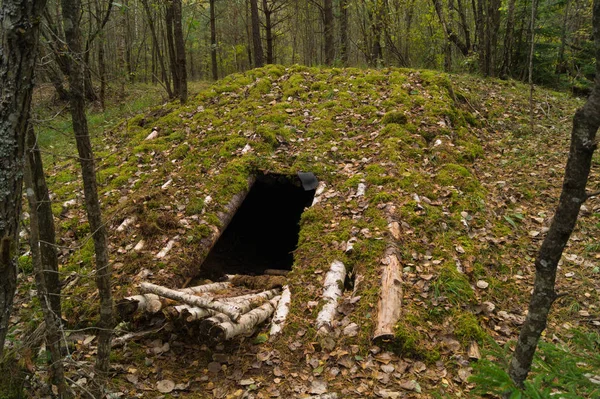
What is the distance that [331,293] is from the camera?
13.7 feet

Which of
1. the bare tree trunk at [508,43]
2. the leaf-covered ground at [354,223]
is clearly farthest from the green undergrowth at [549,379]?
the bare tree trunk at [508,43]

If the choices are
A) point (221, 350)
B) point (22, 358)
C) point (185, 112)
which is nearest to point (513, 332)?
point (221, 350)

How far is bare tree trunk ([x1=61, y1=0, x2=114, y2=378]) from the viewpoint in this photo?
8.97ft

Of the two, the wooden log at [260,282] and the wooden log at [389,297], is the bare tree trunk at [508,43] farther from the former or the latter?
the wooden log at [260,282]

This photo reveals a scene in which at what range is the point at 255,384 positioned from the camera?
3.39 metres

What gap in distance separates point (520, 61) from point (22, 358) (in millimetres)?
14525

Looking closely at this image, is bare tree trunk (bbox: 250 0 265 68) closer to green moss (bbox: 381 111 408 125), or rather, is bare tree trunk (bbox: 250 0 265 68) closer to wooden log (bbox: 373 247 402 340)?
green moss (bbox: 381 111 408 125)

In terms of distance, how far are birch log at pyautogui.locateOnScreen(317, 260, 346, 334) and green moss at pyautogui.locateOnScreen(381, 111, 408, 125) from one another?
3646 millimetres

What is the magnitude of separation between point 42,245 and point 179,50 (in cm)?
708

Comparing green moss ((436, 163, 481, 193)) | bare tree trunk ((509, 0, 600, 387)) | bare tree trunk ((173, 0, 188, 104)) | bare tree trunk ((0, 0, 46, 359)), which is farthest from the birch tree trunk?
bare tree trunk ((173, 0, 188, 104))

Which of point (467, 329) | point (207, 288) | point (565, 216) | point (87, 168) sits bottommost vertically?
point (467, 329)

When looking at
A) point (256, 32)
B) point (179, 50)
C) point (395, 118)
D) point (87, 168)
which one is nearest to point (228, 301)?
point (87, 168)

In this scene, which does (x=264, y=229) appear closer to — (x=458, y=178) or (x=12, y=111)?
(x=458, y=178)

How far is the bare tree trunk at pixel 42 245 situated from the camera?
106 inches
